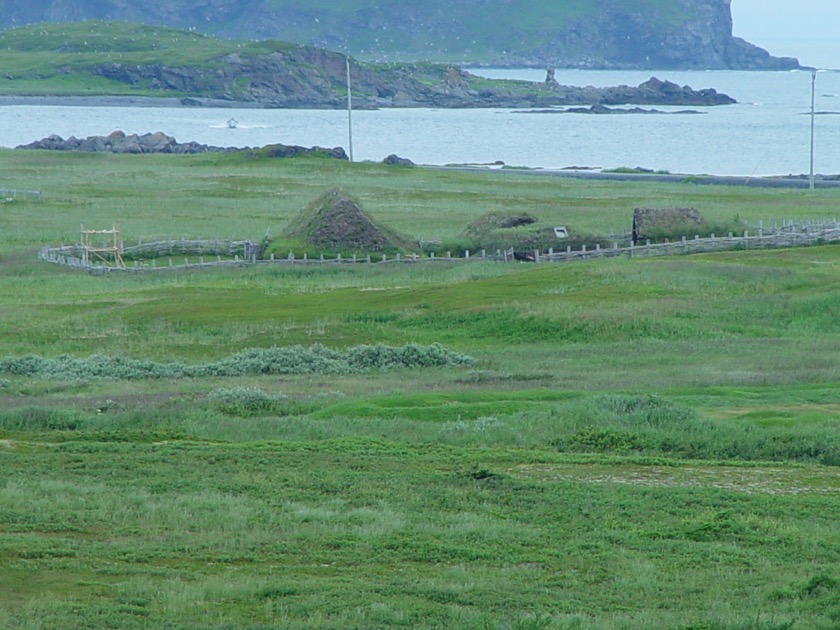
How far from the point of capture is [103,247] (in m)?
59.8

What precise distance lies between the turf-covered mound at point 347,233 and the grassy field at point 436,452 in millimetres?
4809

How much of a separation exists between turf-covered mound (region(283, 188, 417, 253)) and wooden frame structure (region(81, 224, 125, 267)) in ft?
24.0

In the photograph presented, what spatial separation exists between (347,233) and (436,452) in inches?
1462

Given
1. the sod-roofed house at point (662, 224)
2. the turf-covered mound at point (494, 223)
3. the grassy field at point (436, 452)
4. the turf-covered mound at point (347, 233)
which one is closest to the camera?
the grassy field at point (436, 452)

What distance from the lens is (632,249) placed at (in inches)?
2276

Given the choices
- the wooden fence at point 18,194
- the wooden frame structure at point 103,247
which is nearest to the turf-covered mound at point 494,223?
the wooden frame structure at point 103,247

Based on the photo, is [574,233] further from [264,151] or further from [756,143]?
[756,143]

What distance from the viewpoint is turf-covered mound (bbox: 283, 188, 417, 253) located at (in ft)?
189

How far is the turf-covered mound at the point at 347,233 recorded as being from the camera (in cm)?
5766

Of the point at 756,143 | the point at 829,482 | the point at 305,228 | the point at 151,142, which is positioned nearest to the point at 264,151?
the point at 151,142

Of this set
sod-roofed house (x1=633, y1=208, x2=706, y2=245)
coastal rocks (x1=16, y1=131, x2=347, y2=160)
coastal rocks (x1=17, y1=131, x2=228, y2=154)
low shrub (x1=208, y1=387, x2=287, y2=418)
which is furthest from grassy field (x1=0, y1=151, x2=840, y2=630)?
coastal rocks (x1=17, y1=131, x2=228, y2=154)

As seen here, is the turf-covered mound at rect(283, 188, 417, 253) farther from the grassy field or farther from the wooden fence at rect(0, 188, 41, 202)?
the wooden fence at rect(0, 188, 41, 202)

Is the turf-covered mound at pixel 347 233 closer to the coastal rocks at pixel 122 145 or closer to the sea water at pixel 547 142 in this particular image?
the coastal rocks at pixel 122 145

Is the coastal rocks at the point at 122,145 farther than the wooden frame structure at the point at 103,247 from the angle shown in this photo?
Yes
